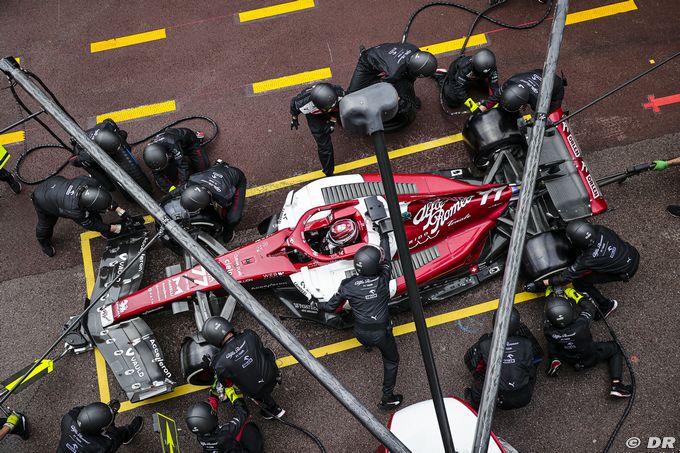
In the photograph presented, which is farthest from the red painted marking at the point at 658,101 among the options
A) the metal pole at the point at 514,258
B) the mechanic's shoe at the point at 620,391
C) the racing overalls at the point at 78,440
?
the racing overalls at the point at 78,440

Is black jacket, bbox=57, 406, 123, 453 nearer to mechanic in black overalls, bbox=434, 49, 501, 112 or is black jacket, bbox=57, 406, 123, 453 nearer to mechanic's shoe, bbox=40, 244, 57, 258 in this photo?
mechanic's shoe, bbox=40, 244, 57, 258

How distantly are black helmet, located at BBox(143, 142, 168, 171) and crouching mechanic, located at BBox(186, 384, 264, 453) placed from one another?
123 inches

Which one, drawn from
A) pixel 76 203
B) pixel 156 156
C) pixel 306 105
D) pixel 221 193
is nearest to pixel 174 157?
pixel 156 156

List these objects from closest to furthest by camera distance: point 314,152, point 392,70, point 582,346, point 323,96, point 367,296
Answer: point 367,296 < point 582,346 < point 323,96 < point 392,70 < point 314,152

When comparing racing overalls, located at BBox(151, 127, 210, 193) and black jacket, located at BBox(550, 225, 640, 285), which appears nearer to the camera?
black jacket, located at BBox(550, 225, 640, 285)

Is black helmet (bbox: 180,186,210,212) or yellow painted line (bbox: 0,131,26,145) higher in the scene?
black helmet (bbox: 180,186,210,212)

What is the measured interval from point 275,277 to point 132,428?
2643mm

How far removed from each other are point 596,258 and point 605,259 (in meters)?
0.13

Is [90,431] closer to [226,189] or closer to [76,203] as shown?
[76,203]

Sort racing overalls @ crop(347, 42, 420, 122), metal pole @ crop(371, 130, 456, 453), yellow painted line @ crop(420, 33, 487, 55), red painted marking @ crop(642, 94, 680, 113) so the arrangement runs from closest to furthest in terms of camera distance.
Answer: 1. metal pole @ crop(371, 130, 456, 453)
2. racing overalls @ crop(347, 42, 420, 122)
3. red painted marking @ crop(642, 94, 680, 113)
4. yellow painted line @ crop(420, 33, 487, 55)

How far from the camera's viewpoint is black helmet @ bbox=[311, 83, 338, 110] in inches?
290

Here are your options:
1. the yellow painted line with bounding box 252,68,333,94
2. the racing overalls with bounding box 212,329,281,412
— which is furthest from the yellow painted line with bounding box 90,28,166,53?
the racing overalls with bounding box 212,329,281,412

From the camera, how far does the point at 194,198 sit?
7.21 m

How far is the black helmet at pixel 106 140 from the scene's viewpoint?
25.0 ft
